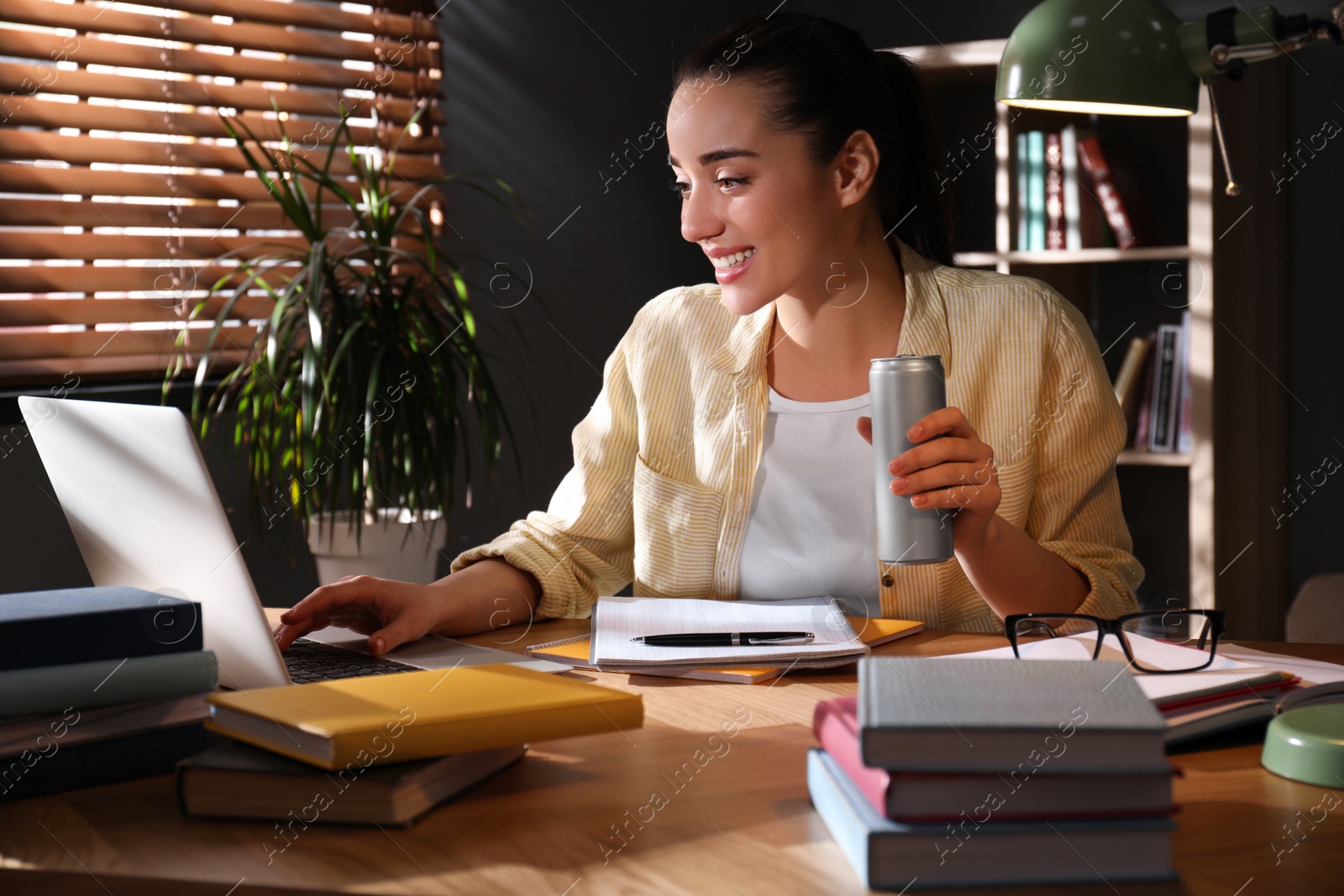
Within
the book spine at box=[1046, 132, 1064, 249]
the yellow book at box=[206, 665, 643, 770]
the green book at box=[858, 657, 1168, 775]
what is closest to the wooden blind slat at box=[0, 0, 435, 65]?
the book spine at box=[1046, 132, 1064, 249]

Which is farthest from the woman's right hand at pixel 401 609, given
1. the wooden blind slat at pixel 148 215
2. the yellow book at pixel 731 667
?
the wooden blind slat at pixel 148 215

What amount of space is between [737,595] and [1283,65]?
210 centimetres

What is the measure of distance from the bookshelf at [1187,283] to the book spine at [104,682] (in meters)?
2.18

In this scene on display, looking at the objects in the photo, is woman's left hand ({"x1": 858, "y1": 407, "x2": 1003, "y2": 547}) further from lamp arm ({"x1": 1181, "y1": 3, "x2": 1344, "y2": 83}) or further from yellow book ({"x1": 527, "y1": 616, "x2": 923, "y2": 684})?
lamp arm ({"x1": 1181, "y1": 3, "x2": 1344, "y2": 83})

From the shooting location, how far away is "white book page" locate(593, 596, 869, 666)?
3.62ft

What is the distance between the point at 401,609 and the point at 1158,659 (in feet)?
2.42

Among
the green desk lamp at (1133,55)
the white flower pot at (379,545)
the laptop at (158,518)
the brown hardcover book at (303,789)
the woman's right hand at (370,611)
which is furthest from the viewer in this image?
the white flower pot at (379,545)

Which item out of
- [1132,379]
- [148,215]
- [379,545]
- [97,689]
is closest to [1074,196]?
[1132,379]

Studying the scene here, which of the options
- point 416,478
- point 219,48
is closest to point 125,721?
point 416,478

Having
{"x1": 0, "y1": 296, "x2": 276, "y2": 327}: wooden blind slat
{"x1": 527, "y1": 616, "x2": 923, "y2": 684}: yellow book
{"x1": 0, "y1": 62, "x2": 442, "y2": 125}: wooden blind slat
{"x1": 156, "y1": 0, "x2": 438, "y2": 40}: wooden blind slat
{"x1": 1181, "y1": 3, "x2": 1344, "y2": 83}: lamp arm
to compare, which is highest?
{"x1": 156, "y1": 0, "x2": 438, "y2": 40}: wooden blind slat

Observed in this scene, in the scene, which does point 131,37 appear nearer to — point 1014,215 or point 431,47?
point 431,47

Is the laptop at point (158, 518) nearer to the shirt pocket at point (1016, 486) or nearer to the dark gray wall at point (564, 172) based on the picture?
the shirt pocket at point (1016, 486)

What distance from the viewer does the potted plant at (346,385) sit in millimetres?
2512

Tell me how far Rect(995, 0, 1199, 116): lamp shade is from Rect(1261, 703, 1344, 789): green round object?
29.6 inches
